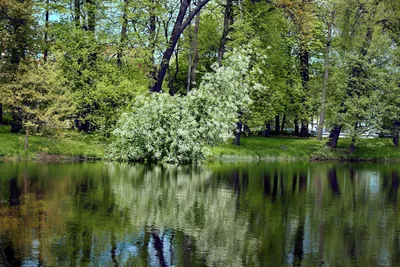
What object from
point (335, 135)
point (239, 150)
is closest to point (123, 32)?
point (239, 150)

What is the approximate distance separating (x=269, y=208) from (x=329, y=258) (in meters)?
5.81

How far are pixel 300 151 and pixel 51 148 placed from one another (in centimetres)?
2239

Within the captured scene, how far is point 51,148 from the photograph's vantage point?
1298 inches

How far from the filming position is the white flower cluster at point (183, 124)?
30.9 m

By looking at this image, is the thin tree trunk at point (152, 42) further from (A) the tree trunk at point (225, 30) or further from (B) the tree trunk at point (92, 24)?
(A) the tree trunk at point (225, 30)

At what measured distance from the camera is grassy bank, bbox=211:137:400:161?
42531mm

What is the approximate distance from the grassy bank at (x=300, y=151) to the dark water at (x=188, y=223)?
67.8ft

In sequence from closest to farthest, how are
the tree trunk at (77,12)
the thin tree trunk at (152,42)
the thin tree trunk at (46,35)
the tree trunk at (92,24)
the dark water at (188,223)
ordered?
the dark water at (188,223) → the thin tree trunk at (46,35) → the tree trunk at (92,24) → the tree trunk at (77,12) → the thin tree trunk at (152,42)

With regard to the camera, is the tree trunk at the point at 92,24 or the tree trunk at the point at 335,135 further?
the tree trunk at the point at 335,135

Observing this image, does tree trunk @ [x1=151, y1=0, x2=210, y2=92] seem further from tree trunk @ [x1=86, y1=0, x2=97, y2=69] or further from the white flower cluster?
tree trunk @ [x1=86, y1=0, x2=97, y2=69]

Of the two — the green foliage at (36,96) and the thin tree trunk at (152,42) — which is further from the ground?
the thin tree trunk at (152,42)

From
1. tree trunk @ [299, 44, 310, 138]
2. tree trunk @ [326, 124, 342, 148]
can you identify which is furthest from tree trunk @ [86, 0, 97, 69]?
tree trunk @ [326, 124, 342, 148]

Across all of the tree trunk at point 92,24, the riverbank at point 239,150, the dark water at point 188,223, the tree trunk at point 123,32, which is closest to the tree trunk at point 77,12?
the tree trunk at point 92,24

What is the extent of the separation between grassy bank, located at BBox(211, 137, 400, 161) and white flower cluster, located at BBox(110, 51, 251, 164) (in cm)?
854
